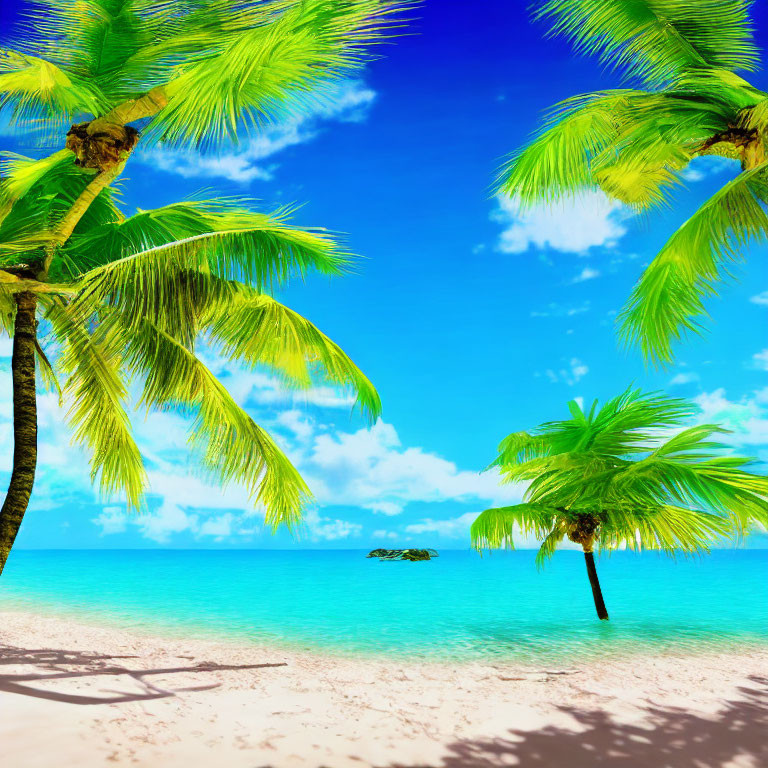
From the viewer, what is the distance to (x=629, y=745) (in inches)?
165

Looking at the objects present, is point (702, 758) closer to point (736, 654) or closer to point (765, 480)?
point (765, 480)

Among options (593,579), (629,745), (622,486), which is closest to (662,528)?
(622,486)

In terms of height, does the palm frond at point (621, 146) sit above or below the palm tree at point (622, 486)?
above

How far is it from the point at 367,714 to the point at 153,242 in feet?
17.4

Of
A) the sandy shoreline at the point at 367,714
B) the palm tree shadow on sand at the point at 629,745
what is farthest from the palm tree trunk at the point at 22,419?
the palm tree shadow on sand at the point at 629,745

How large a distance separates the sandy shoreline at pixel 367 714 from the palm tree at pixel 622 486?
1.64m

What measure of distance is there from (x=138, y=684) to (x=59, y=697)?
1.02 metres

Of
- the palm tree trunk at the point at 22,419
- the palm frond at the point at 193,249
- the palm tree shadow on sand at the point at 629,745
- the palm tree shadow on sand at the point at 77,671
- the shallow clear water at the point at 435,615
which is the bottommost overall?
the shallow clear water at the point at 435,615

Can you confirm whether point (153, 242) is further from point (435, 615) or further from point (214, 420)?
point (435, 615)

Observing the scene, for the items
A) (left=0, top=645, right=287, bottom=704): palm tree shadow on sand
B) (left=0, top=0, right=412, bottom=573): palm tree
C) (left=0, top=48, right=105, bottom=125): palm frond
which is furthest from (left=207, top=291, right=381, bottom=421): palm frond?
(left=0, top=645, right=287, bottom=704): palm tree shadow on sand

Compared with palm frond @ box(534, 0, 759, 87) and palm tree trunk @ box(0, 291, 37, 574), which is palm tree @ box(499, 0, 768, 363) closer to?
palm frond @ box(534, 0, 759, 87)

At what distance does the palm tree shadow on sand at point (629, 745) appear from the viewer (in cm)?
386

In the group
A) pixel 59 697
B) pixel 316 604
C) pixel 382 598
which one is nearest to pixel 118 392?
pixel 59 697

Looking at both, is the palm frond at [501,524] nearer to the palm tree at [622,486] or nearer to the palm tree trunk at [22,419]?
the palm tree at [622,486]
